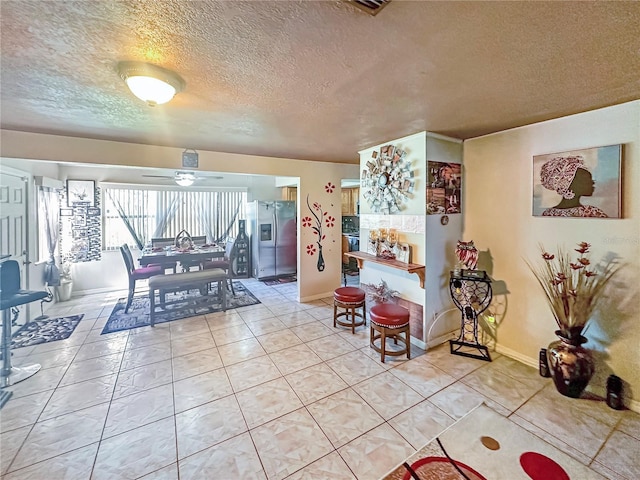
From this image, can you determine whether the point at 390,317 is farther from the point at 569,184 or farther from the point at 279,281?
the point at 279,281

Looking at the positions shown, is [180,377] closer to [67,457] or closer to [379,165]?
[67,457]

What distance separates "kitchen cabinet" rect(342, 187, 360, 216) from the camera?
7.54m

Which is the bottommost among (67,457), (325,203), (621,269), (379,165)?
(67,457)

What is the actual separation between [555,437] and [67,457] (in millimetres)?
3279

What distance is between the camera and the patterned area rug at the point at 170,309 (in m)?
3.80

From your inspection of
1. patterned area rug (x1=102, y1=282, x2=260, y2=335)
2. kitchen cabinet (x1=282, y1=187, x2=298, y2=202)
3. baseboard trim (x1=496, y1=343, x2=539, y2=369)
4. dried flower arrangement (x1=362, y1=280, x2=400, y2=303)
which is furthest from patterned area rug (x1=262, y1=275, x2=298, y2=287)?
baseboard trim (x1=496, y1=343, x2=539, y2=369)

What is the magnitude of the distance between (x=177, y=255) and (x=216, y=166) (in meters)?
1.84

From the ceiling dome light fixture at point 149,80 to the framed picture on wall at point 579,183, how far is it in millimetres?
3204

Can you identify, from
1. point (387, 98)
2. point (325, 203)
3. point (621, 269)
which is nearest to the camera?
point (387, 98)

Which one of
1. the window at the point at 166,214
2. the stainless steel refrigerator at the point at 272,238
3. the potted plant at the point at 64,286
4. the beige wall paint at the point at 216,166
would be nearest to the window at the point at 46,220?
the potted plant at the point at 64,286

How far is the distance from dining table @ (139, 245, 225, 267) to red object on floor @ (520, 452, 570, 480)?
4647 millimetres

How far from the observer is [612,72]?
1669mm

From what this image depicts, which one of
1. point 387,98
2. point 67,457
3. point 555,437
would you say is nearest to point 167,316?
point 67,457

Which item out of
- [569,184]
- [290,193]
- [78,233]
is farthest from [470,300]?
[78,233]
